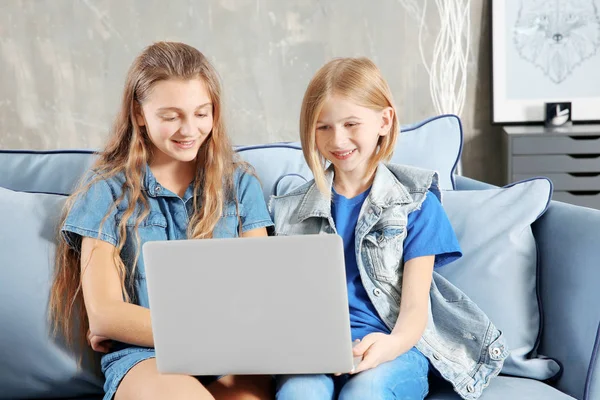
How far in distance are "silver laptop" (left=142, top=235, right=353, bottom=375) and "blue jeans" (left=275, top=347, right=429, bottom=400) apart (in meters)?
0.11

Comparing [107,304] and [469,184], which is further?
[469,184]

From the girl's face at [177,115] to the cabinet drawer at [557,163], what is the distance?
2.02m

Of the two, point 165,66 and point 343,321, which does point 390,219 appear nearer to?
point 343,321

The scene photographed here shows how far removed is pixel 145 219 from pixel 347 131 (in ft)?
1.48

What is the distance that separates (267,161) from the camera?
5.76 ft

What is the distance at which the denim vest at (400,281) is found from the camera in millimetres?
1442

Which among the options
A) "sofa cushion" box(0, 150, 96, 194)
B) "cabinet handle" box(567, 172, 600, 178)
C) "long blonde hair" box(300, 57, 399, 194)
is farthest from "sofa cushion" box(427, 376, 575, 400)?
"cabinet handle" box(567, 172, 600, 178)

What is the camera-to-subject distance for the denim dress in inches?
58.8

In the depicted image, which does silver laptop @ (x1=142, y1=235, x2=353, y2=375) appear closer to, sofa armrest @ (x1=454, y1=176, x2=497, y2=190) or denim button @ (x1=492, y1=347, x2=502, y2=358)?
denim button @ (x1=492, y1=347, x2=502, y2=358)

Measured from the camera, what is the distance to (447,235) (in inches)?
58.9

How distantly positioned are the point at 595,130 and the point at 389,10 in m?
1.10

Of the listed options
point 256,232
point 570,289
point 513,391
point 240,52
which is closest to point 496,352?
point 513,391

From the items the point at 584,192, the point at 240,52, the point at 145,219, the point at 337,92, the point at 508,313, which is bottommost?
the point at 584,192

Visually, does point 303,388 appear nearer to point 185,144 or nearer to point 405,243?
point 405,243
